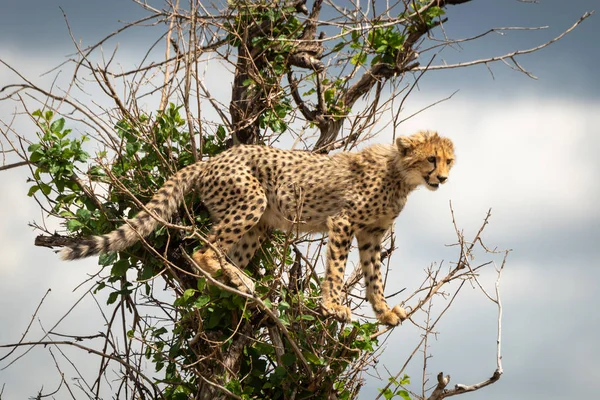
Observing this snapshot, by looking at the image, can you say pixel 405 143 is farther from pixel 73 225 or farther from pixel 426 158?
pixel 73 225

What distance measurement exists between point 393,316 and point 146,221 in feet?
6.76

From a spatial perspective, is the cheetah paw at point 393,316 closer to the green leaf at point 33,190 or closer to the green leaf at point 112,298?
the green leaf at point 112,298

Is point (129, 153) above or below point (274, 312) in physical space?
above

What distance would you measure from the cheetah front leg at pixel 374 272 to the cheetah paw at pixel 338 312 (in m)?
0.44

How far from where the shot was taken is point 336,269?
23.4ft

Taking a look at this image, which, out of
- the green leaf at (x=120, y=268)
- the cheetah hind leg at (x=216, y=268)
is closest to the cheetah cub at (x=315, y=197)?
the cheetah hind leg at (x=216, y=268)

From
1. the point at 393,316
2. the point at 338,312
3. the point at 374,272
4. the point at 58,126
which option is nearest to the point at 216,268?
the point at 338,312

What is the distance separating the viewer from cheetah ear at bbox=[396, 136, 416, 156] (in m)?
7.45

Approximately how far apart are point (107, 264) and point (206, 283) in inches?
33.0

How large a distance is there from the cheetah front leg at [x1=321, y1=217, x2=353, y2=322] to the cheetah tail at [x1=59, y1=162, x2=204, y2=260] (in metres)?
1.21

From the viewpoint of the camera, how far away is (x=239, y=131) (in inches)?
322

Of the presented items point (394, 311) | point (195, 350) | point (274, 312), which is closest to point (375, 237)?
point (394, 311)

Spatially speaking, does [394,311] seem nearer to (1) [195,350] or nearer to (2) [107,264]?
(1) [195,350]

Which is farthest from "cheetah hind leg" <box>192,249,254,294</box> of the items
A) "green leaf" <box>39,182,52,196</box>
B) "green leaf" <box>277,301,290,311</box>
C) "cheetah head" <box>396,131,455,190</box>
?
"cheetah head" <box>396,131,455,190</box>
